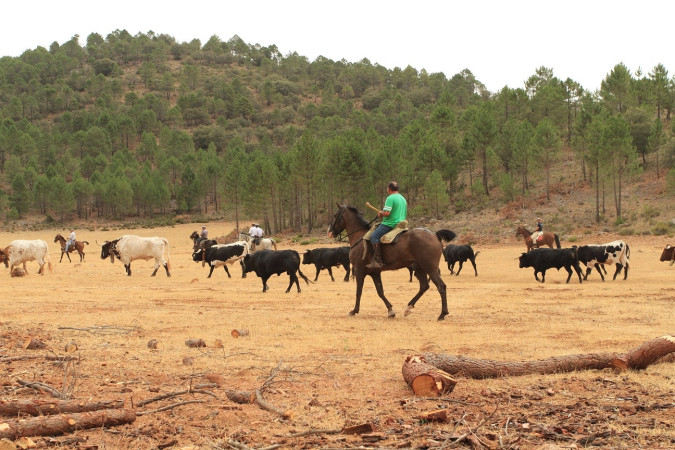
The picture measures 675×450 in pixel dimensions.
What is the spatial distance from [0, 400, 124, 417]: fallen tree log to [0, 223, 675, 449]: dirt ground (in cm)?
47

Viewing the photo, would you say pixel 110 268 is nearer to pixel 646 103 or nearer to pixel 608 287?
pixel 608 287

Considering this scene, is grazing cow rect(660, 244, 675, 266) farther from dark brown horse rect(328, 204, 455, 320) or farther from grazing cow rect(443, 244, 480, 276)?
dark brown horse rect(328, 204, 455, 320)

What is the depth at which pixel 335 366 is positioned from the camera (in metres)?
8.69

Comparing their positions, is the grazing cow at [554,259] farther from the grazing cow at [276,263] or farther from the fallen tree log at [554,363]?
the fallen tree log at [554,363]

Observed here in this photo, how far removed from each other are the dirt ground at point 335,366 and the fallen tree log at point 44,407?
0.47 metres

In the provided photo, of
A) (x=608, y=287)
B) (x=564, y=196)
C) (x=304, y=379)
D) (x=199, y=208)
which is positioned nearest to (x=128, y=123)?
(x=199, y=208)

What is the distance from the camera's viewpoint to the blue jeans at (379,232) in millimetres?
14133

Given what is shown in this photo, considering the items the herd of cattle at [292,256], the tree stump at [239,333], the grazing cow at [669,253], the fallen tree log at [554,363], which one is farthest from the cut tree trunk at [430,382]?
the grazing cow at [669,253]

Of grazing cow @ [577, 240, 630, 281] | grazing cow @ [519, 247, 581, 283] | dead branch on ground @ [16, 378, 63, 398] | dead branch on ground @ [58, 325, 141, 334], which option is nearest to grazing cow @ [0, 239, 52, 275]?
dead branch on ground @ [58, 325, 141, 334]

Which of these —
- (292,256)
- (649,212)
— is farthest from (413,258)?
(649,212)

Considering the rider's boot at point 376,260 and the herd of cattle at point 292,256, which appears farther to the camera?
the herd of cattle at point 292,256

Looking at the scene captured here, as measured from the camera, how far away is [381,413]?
6312 mm

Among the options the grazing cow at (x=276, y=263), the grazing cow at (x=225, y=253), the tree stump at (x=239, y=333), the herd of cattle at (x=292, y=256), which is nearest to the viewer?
the tree stump at (x=239, y=333)

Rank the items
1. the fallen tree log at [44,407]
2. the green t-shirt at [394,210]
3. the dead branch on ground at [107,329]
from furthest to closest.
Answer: the green t-shirt at [394,210]
the dead branch on ground at [107,329]
the fallen tree log at [44,407]
